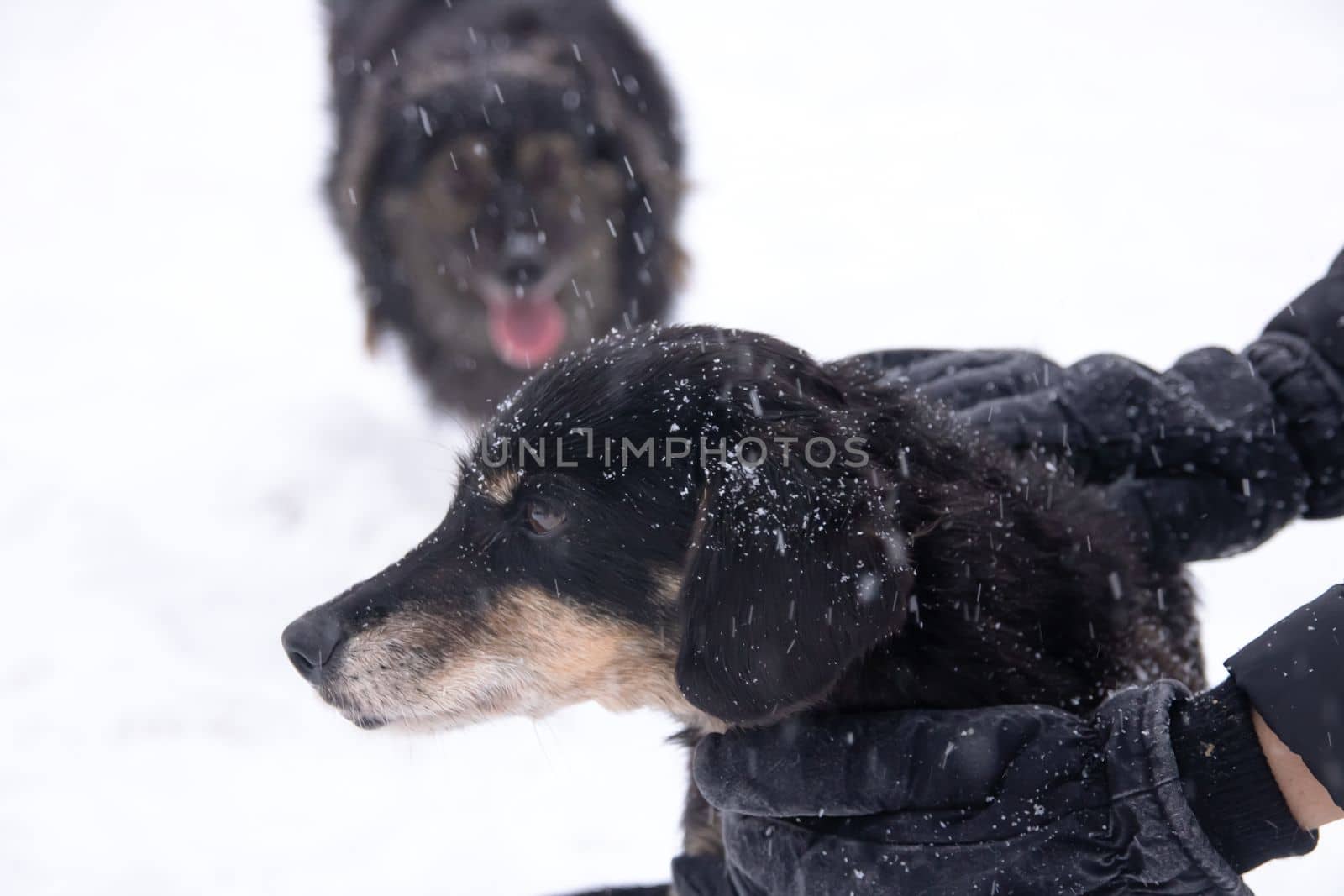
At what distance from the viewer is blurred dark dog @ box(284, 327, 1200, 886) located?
196 cm

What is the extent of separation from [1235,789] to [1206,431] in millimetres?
1310

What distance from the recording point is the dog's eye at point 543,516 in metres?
2.21

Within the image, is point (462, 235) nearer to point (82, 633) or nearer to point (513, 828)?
point (82, 633)

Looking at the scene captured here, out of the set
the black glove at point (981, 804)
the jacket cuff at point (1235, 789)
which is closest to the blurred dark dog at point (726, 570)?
the black glove at point (981, 804)

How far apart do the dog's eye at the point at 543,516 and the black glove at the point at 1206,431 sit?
1051 mm

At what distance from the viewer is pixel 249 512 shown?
16.8 ft

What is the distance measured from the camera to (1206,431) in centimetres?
282

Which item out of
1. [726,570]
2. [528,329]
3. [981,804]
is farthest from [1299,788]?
[528,329]

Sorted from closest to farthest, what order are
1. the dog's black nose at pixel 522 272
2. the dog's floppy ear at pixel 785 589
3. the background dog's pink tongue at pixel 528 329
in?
the dog's floppy ear at pixel 785 589 < the dog's black nose at pixel 522 272 < the background dog's pink tongue at pixel 528 329

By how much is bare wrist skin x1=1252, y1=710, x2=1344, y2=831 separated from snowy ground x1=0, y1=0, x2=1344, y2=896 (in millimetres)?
1559

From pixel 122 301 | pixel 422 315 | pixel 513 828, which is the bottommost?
pixel 513 828

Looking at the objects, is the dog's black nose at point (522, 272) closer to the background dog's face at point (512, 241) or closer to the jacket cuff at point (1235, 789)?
the background dog's face at point (512, 241)

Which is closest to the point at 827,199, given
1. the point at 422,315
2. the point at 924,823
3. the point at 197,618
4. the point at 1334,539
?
the point at 422,315

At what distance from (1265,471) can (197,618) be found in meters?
3.80
